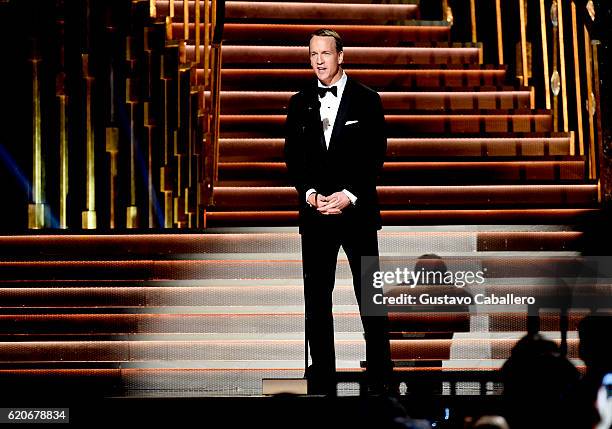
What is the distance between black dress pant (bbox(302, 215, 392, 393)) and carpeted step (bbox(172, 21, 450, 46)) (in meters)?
2.94

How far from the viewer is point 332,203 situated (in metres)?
3.99

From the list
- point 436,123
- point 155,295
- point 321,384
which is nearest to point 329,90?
point 321,384

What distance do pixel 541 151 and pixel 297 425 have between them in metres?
3.17

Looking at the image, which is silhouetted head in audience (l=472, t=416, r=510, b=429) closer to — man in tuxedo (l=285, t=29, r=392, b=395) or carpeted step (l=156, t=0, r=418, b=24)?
man in tuxedo (l=285, t=29, r=392, b=395)

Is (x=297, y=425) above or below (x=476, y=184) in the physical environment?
below

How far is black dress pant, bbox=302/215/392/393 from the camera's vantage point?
4.03m

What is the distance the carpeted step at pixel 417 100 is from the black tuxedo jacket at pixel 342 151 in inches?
81.1

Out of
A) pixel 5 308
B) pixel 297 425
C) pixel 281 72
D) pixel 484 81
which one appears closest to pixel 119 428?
pixel 297 425

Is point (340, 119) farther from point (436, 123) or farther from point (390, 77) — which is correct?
point (390, 77)

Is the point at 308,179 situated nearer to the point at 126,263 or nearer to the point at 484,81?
the point at 126,263

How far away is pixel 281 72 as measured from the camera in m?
6.45

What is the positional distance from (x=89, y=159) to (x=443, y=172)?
1.83 m

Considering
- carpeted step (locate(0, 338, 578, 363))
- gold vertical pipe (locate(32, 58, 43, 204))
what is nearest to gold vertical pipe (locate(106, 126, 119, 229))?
gold vertical pipe (locate(32, 58, 43, 204))

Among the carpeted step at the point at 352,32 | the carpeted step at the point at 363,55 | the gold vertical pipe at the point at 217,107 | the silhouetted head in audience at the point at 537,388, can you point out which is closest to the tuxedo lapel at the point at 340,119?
the silhouetted head in audience at the point at 537,388
